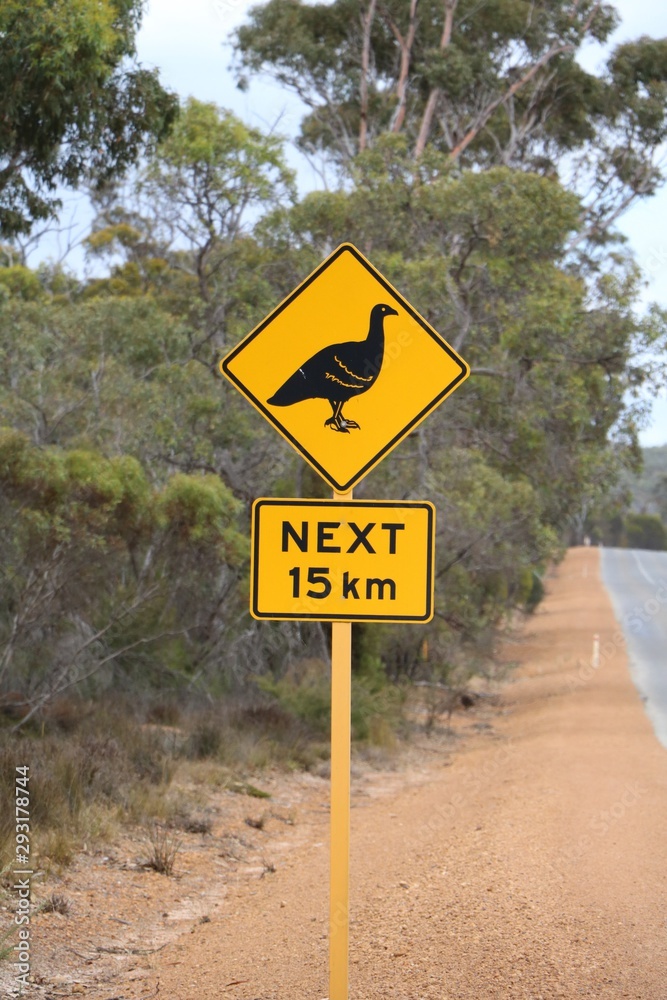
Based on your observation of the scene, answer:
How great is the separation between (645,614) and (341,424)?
4012cm

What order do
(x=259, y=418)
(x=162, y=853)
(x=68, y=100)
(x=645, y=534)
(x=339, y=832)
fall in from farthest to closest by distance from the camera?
(x=645, y=534) → (x=259, y=418) → (x=68, y=100) → (x=162, y=853) → (x=339, y=832)

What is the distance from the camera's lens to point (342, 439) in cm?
509

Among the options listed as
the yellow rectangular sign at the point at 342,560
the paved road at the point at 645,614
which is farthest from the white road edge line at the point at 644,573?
the yellow rectangular sign at the point at 342,560

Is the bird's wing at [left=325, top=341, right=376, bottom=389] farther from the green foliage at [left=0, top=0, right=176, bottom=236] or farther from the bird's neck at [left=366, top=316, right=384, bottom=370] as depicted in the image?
the green foliage at [left=0, top=0, right=176, bottom=236]

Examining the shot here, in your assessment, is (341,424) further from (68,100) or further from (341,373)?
(68,100)

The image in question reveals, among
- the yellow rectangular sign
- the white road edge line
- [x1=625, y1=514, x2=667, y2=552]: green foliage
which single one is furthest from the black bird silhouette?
[x1=625, y1=514, x2=667, y2=552]: green foliage

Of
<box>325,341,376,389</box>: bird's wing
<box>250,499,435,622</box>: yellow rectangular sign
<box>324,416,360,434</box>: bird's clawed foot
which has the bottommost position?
<box>250,499,435,622</box>: yellow rectangular sign

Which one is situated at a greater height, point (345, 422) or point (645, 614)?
point (345, 422)

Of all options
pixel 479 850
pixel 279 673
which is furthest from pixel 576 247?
pixel 479 850

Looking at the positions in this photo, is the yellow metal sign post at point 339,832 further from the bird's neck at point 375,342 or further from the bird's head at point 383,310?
the bird's head at point 383,310

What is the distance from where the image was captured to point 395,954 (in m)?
6.35

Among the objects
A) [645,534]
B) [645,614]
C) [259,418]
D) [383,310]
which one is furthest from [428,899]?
[645,534]

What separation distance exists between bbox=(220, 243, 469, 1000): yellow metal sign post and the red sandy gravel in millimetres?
1697

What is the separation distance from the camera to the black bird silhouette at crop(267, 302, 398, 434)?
5.00 m
